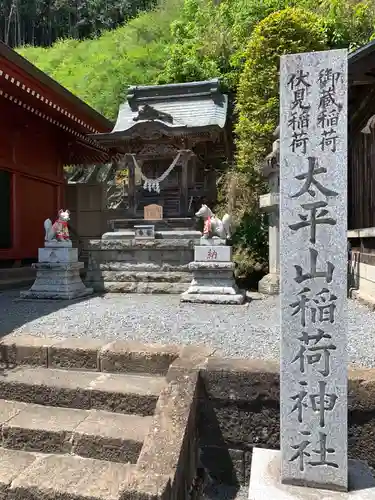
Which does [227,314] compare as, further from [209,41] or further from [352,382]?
[209,41]

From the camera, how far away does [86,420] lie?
289 centimetres

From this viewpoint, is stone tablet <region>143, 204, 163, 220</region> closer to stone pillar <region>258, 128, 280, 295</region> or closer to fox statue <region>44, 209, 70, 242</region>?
fox statue <region>44, 209, 70, 242</region>

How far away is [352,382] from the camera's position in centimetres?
268

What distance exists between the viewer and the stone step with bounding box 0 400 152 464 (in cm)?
265

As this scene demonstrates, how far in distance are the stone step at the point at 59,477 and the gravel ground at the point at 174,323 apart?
1369 millimetres

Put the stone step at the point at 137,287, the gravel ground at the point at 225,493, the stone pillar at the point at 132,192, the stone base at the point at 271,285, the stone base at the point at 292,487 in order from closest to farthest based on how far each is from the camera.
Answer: the stone base at the point at 292,487 < the gravel ground at the point at 225,493 < the stone base at the point at 271,285 < the stone step at the point at 137,287 < the stone pillar at the point at 132,192

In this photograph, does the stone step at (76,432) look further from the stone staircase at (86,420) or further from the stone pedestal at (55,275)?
the stone pedestal at (55,275)

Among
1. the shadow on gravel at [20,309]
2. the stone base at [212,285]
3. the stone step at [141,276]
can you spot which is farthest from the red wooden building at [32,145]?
the stone base at [212,285]

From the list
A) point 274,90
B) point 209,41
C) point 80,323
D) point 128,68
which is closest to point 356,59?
point 80,323

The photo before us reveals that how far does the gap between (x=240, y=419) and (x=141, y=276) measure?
205 inches

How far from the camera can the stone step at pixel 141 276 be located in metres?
7.71

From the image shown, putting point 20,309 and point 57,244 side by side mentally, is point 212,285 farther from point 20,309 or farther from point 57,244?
point 20,309

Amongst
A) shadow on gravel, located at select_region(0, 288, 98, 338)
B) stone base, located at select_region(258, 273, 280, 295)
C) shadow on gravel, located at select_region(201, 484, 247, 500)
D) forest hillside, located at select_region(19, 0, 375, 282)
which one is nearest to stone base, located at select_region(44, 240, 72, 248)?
shadow on gravel, located at select_region(0, 288, 98, 338)

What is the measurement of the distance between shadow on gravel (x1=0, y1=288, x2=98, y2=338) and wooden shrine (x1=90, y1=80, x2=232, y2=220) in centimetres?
391
